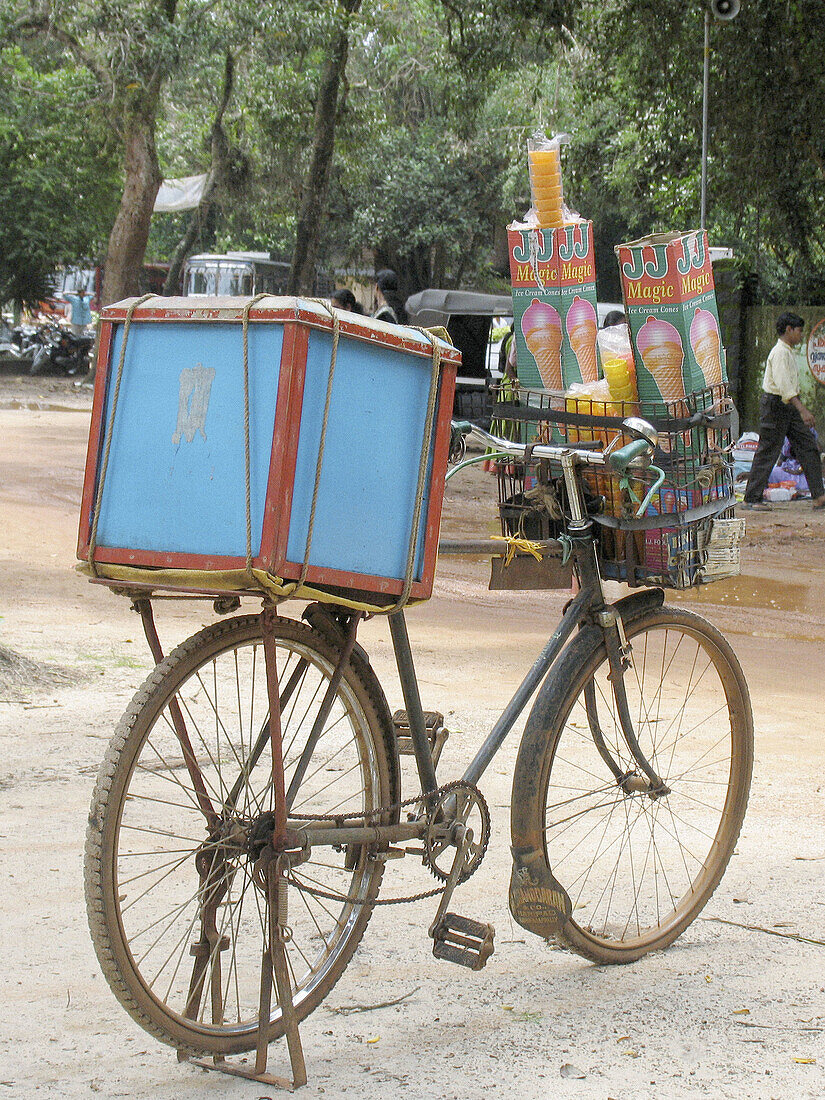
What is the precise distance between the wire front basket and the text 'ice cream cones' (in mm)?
45

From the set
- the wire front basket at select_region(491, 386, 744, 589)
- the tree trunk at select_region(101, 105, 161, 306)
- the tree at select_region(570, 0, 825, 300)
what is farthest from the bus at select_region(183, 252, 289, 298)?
the wire front basket at select_region(491, 386, 744, 589)

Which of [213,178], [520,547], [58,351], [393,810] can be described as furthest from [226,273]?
[393,810]

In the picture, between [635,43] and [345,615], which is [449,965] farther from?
[635,43]

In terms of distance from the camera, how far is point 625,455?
2615mm

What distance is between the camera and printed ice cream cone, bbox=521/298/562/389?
115 inches

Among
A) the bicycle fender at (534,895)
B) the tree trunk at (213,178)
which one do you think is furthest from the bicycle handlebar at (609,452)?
the tree trunk at (213,178)

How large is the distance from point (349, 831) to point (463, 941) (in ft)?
1.20

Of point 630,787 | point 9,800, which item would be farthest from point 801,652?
point 9,800

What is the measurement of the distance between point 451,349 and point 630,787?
1.22 m

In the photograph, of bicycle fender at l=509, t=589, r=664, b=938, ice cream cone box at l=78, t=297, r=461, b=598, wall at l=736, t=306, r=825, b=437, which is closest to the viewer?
ice cream cone box at l=78, t=297, r=461, b=598

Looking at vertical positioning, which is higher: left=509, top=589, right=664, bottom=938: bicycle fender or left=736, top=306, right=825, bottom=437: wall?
left=736, top=306, right=825, bottom=437: wall

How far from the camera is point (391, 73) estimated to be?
95.3ft

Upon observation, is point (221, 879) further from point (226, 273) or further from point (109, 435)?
point (226, 273)

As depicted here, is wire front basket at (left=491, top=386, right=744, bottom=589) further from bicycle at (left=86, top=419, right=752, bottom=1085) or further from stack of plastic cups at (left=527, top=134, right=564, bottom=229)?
stack of plastic cups at (left=527, top=134, right=564, bottom=229)
